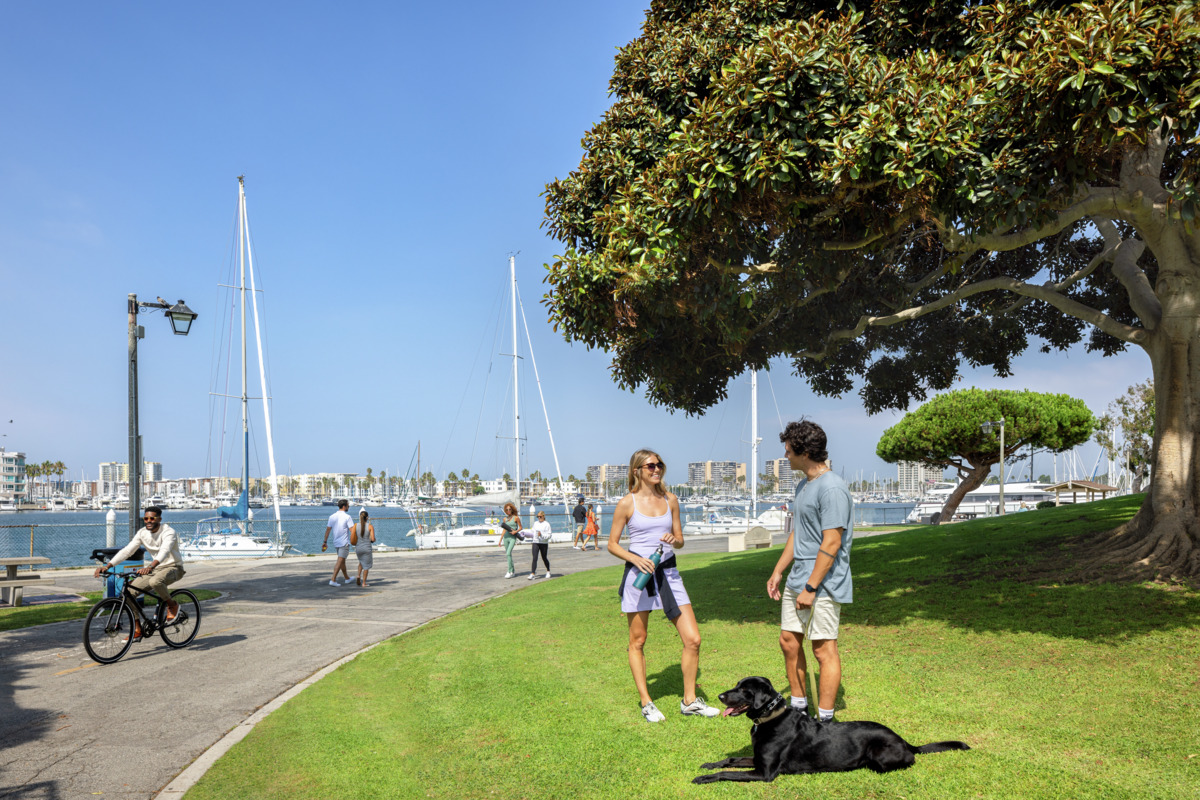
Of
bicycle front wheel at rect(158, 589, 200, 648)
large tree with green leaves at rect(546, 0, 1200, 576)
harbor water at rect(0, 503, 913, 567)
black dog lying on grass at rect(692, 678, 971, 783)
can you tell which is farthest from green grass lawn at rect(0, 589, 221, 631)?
harbor water at rect(0, 503, 913, 567)

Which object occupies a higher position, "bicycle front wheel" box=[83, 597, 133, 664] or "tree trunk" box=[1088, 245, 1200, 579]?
"tree trunk" box=[1088, 245, 1200, 579]

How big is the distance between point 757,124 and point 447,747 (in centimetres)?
676

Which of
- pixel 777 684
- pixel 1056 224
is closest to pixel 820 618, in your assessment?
pixel 777 684

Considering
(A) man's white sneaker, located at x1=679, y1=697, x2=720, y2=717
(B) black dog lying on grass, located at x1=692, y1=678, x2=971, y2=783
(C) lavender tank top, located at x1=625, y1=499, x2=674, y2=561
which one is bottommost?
(A) man's white sneaker, located at x1=679, y1=697, x2=720, y2=717

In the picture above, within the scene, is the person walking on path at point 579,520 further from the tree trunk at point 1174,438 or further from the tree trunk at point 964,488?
the tree trunk at point 1174,438

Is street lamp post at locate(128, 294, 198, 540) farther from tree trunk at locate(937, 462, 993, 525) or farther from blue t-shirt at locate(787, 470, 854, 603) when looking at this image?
tree trunk at locate(937, 462, 993, 525)

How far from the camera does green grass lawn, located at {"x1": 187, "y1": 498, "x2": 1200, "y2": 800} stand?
4715mm

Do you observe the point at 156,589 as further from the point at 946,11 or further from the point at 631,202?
the point at 946,11

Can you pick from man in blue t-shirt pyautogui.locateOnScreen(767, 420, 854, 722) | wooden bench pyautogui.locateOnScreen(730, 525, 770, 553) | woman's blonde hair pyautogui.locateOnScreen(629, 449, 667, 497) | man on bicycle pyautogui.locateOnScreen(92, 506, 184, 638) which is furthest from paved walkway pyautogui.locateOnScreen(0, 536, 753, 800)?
wooden bench pyautogui.locateOnScreen(730, 525, 770, 553)

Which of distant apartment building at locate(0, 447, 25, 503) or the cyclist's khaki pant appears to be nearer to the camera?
the cyclist's khaki pant

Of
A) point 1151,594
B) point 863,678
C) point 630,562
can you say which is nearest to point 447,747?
point 630,562

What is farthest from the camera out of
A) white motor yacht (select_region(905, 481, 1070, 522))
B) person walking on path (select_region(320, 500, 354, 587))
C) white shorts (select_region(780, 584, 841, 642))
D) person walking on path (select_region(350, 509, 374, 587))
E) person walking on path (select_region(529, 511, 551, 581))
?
white motor yacht (select_region(905, 481, 1070, 522))

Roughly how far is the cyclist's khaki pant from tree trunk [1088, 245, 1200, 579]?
11.8 metres

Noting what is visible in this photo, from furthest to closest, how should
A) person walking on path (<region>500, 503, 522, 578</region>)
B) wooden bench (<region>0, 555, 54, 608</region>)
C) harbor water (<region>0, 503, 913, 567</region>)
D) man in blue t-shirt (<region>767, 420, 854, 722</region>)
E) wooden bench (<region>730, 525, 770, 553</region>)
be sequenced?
1. harbor water (<region>0, 503, 913, 567</region>)
2. wooden bench (<region>730, 525, 770, 553</region>)
3. person walking on path (<region>500, 503, 522, 578</region>)
4. wooden bench (<region>0, 555, 54, 608</region>)
5. man in blue t-shirt (<region>767, 420, 854, 722</region>)
